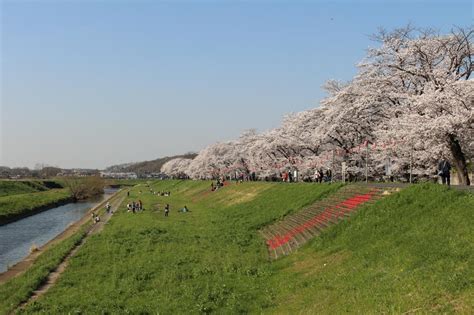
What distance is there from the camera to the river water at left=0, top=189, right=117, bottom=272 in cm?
3641

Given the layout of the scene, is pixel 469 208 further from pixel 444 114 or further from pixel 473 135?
pixel 473 135

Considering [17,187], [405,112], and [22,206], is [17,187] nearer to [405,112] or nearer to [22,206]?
[22,206]

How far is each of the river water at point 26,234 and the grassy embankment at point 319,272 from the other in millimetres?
11608

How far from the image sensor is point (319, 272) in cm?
1653

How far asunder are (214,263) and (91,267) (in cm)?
650

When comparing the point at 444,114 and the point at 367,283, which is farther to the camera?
the point at 444,114

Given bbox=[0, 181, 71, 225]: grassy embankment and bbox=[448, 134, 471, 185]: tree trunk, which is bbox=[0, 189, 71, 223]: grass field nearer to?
bbox=[0, 181, 71, 225]: grassy embankment

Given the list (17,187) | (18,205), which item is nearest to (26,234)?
(18,205)

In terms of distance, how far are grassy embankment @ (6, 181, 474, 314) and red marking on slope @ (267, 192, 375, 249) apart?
1.39m

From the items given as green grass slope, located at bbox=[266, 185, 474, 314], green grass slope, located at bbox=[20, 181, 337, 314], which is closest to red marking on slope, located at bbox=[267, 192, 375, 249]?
green grass slope, located at bbox=[20, 181, 337, 314]

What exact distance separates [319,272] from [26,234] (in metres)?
43.2

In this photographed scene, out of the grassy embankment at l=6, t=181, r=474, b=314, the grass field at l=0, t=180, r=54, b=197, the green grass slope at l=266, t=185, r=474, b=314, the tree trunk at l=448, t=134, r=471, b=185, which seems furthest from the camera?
the grass field at l=0, t=180, r=54, b=197

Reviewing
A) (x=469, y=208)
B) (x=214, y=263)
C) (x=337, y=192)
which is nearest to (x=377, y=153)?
(x=337, y=192)

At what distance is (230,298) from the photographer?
1577 cm
